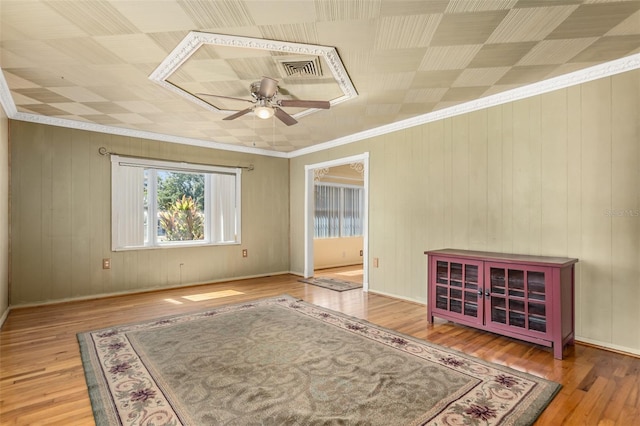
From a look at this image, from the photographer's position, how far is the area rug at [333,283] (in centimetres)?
531

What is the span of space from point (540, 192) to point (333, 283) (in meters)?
3.46

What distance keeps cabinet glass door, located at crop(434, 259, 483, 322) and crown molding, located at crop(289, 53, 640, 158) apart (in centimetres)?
184

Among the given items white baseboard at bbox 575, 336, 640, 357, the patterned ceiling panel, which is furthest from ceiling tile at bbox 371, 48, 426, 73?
white baseboard at bbox 575, 336, 640, 357

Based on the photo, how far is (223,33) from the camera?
2.30 meters

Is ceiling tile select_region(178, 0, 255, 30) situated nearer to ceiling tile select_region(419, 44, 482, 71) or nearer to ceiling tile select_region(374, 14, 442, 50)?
ceiling tile select_region(374, 14, 442, 50)

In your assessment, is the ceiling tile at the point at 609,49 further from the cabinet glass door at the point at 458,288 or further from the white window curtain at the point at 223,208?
the white window curtain at the point at 223,208

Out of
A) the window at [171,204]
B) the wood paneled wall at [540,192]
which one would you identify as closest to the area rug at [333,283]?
the wood paneled wall at [540,192]

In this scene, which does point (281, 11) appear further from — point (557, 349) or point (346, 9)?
point (557, 349)

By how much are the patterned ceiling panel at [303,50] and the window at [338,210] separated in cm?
386

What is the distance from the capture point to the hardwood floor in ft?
6.27

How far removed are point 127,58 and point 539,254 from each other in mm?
4245

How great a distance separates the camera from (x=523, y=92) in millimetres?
3297

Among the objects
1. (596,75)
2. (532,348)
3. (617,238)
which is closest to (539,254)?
(617,238)

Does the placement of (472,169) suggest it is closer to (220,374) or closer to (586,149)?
(586,149)
